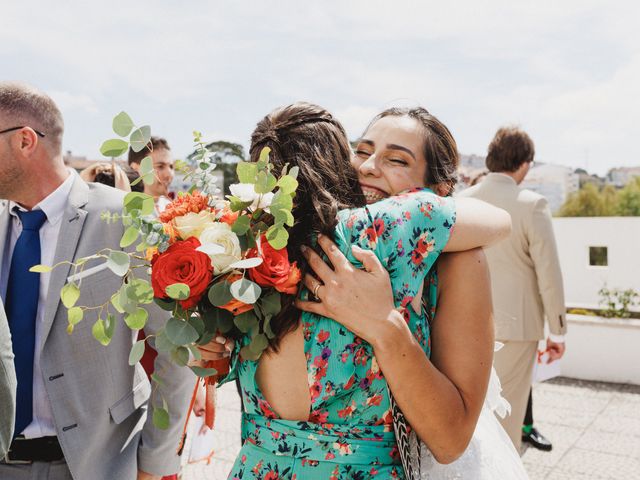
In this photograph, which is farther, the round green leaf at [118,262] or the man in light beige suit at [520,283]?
the man in light beige suit at [520,283]

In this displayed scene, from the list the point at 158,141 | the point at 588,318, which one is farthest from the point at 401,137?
the point at 588,318

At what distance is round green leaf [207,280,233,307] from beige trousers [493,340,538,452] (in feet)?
11.3

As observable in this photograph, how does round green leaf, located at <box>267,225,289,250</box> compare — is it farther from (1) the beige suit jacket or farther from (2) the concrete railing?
(2) the concrete railing

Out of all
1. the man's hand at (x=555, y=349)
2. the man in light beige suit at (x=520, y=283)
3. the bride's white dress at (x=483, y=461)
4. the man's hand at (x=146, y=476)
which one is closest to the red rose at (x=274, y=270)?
the bride's white dress at (x=483, y=461)

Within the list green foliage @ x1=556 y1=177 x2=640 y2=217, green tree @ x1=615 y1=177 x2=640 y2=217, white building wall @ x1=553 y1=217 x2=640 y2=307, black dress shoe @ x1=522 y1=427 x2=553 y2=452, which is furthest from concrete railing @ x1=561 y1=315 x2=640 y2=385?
green tree @ x1=615 y1=177 x2=640 y2=217

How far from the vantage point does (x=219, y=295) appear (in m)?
1.48

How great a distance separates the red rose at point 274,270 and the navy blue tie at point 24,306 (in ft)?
3.81

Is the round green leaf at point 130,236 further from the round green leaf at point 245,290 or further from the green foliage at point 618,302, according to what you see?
the green foliage at point 618,302

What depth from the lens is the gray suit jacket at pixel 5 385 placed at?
1587 millimetres

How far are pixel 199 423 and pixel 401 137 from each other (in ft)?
8.64

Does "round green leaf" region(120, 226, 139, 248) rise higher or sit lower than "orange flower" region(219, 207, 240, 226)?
lower

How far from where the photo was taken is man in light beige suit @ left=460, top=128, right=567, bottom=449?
448 centimetres

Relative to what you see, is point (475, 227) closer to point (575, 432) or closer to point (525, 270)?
point (525, 270)

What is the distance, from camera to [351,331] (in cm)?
158
